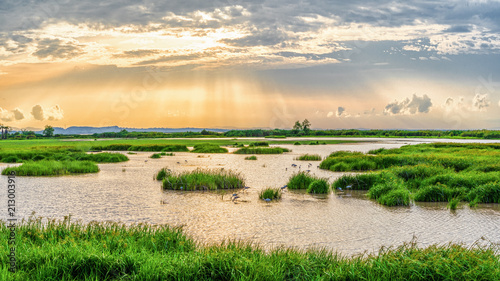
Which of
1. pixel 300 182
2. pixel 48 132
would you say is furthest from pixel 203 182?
pixel 48 132

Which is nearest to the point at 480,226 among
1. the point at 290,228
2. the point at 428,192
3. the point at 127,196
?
the point at 428,192

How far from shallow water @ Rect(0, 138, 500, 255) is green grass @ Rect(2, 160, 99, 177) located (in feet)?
22.7

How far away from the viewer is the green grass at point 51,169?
3167 centimetres

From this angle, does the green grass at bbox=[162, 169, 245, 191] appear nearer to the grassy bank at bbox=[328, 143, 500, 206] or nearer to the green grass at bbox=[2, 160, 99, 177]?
the grassy bank at bbox=[328, 143, 500, 206]

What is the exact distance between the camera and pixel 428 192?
66.1 feet

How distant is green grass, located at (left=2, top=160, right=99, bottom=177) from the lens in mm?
31672

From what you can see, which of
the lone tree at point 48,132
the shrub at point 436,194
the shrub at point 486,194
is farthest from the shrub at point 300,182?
the lone tree at point 48,132

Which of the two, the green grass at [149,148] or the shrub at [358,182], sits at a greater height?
the shrub at [358,182]

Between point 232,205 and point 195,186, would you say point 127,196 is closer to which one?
point 195,186

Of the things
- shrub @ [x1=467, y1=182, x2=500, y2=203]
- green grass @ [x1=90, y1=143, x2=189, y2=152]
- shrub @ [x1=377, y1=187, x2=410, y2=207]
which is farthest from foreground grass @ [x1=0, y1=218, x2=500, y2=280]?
Answer: green grass @ [x1=90, y1=143, x2=189, y2=152]

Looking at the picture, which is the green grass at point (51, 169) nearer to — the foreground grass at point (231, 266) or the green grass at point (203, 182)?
the green grass at point (203, 182)

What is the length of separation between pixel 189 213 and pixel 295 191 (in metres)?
8.34

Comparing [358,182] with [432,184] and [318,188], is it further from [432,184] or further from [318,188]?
[432,184]

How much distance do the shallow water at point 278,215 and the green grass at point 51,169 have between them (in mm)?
6930
